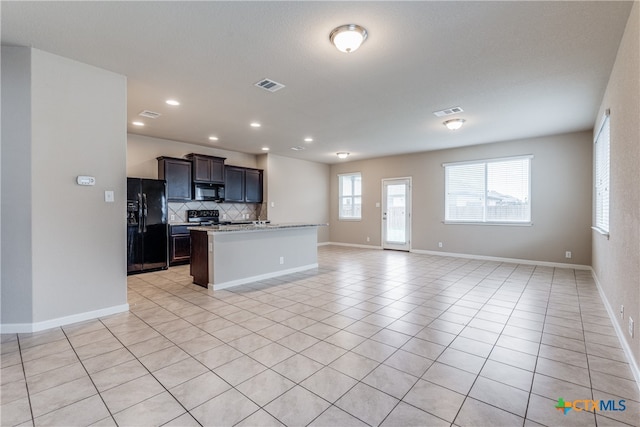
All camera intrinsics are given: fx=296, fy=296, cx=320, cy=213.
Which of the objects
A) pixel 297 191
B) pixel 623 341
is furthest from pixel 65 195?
pixel 297 191

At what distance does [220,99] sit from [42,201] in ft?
7.65

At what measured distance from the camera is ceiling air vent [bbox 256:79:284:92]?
11.6ft

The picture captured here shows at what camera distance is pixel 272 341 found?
265 cm

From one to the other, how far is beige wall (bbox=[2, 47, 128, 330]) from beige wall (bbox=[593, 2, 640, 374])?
4.73 m

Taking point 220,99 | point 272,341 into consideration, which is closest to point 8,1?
point 220,99

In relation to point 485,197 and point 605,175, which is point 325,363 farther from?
point 485,197

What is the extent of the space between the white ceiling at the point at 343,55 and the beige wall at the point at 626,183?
0.28m

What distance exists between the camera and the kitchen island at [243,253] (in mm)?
4387

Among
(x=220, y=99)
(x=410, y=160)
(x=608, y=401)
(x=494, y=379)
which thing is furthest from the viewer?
(x=410, y=160)

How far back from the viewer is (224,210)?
7.49 m

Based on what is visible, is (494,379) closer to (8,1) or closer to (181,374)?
(181,374)

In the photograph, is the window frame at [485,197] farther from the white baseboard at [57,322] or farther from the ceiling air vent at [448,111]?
the white baseboard at [57,322]

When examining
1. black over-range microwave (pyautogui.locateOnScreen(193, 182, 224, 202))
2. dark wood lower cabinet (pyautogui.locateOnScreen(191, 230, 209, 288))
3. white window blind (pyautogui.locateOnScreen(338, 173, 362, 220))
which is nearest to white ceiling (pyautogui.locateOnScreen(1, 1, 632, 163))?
black over-range microwave (pyautogui.locateOnScreen(193, 182, 224, 202))

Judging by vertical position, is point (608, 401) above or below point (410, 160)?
below
